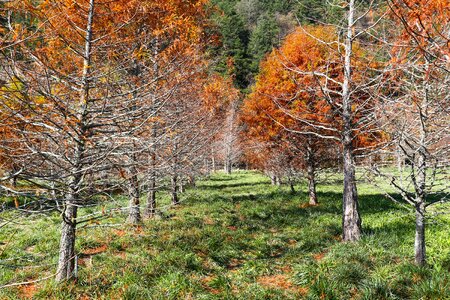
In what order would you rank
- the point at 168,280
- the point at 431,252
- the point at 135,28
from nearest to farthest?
the point at 168,280 → the point at 431,252 → the point at 135,28

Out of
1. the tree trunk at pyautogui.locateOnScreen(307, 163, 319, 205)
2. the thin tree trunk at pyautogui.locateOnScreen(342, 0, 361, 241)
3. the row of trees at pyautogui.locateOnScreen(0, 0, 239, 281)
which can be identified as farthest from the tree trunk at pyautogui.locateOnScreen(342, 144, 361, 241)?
the tree trunk at pyautogui.locateOnScreen(307, 163, 319, 205)

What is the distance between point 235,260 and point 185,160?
2631 millimetres

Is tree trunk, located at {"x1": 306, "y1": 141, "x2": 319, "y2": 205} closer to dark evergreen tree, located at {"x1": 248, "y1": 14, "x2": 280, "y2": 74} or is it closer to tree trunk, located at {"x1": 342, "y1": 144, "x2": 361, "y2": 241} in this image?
tree trunk, located at {"x1": 342, "y1": 144, "x2": 361, "y2": 241}

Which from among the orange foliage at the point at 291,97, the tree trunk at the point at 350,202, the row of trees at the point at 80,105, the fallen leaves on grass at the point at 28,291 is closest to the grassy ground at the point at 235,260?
the fallen leaves on grass at the point at 28,291

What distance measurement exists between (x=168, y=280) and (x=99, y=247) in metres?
2.71

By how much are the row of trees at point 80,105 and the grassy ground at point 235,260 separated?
2.26 ft

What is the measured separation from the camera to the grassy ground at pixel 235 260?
530 centimetres

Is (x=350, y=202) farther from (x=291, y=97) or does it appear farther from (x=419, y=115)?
(x=291, y=97)

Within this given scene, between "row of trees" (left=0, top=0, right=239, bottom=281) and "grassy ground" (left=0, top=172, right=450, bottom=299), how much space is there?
689 mm

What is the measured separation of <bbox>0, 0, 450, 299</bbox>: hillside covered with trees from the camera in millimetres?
3844

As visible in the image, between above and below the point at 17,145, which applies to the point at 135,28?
above

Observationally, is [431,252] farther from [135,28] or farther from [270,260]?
[135,28]

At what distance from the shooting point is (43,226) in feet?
31.6

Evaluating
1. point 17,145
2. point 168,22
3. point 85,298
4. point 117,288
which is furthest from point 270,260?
point 168,22
